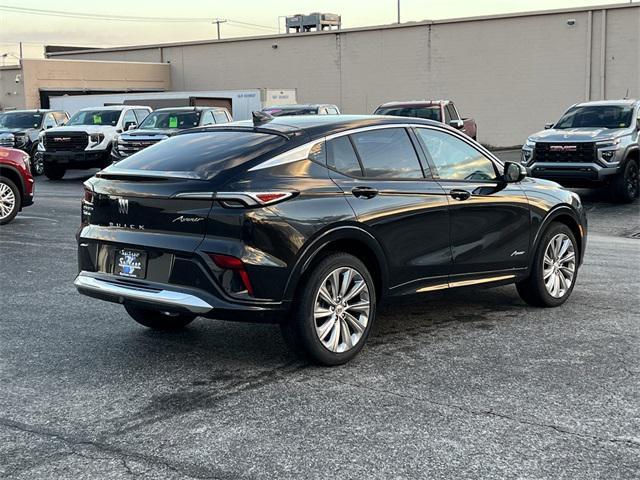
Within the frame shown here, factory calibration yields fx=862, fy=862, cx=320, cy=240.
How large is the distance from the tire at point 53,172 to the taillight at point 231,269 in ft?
62.8

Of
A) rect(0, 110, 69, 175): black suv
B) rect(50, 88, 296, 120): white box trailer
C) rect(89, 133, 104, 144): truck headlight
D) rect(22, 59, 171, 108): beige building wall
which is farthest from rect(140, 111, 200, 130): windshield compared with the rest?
rect(22, 59, 171, 108): beige building wall

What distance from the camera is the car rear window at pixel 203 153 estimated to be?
5.74 m

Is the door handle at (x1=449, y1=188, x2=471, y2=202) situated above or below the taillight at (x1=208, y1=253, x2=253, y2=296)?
above

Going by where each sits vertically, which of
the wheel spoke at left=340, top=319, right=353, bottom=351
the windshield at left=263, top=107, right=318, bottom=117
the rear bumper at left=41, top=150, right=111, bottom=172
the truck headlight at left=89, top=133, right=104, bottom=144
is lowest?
the wheel spoke at left=340, top=319, right=353, bottom=351

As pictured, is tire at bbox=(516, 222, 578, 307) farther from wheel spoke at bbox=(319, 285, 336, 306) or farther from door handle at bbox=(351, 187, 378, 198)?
wheel spoke at bbox=(319, 285, 336, 306)

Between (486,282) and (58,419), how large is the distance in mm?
3674

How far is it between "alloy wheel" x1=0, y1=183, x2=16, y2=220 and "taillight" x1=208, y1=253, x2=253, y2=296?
9.43 m

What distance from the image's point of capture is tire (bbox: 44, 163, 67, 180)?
2336 cm

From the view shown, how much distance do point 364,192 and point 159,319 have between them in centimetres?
201

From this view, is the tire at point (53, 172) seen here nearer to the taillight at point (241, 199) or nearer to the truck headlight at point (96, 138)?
the truck headlight at point (96, 138)

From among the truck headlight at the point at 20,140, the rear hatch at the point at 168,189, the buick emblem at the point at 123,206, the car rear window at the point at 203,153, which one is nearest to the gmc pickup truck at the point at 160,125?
the truck headlight at the point at 20,140

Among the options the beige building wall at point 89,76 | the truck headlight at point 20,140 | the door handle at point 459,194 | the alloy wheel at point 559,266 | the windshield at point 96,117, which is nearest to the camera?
the door handle at point 459,194

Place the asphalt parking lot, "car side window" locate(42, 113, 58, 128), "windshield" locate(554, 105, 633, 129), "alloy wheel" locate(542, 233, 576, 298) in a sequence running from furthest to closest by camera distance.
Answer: "car side window" locate(42, 113, 58, 128), "windshield" locate(554, 105, 633, 129), "alloy wheel" locate(542, 233, 576, 298), the asphalt parking lot

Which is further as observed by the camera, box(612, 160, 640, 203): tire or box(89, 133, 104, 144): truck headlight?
box(89, 133, 104, 144): truck headlight
